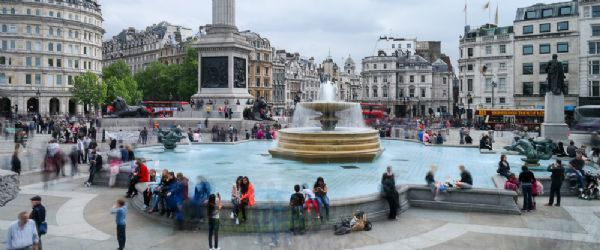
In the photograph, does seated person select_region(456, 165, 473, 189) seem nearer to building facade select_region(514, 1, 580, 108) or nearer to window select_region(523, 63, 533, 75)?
building facade select_region(514, 1, 580, 108)

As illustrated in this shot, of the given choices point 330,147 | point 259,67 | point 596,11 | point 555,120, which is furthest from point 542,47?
point 259,67

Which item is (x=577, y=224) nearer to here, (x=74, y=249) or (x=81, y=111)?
(x=74, y=249)

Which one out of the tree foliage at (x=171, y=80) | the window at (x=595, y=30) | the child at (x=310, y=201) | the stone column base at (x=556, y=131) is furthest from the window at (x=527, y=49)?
the child at (x=310, y=201)

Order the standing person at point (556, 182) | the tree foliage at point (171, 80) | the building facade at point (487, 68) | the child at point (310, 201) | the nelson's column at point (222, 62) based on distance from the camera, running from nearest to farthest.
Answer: the child at point (310, 201), the standing person at point (556, 182), the nelson's column at point (222, 62), the building facade at point (487, 68), the tree foliage at point (171, 80)

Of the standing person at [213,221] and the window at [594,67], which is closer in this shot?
the standing person at [213,221]

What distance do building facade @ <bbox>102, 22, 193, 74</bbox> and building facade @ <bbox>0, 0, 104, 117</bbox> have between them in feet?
81.6

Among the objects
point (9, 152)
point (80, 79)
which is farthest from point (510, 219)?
point (80, 79)

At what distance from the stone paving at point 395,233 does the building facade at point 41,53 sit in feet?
226

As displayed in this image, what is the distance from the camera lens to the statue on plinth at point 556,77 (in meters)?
26.7

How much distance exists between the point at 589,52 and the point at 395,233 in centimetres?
5527

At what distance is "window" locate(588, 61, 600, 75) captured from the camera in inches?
2100

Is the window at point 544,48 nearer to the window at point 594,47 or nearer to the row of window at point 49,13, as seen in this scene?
the window at point 594,47

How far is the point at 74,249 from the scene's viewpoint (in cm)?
872

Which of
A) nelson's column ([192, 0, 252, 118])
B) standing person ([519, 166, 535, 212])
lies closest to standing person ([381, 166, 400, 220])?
standing person ([519, 166, 535, 212])
